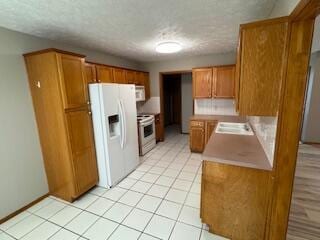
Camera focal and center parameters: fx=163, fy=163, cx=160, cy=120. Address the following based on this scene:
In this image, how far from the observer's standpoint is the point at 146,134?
13.8ft

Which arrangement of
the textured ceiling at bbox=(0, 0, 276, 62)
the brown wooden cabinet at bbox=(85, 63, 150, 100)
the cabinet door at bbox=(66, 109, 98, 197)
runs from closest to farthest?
1. the textured ceiling at bbox=(0, 0, 276, 62)
2. the cabinet door at bbox=(66, 109, 98, 197)
3. the brown wooden cabinet at bbox=(85, 63, 150, 100)

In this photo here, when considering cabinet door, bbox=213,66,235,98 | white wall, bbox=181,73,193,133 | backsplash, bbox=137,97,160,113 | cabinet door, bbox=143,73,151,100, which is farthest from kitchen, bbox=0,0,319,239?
white wall, bbox=181,73,193,133

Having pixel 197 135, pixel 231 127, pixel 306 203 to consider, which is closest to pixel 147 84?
pixel 197 135

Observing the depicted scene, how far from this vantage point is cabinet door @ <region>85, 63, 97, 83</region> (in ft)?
9.77

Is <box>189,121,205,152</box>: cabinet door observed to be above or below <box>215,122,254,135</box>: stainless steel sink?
below

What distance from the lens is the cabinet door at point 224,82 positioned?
3852 millimetres

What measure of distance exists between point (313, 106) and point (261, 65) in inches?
172

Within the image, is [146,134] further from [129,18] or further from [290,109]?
[290,109]

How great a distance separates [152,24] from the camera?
87.0 inches

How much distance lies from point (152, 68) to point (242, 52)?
3.99 meters

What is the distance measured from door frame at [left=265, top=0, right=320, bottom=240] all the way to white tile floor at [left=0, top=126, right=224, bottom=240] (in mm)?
838

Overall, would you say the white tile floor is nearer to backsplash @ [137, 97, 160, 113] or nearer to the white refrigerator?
the white refrigerator

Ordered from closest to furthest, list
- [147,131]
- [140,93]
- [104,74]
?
[104,74], [147,131], [140,93]

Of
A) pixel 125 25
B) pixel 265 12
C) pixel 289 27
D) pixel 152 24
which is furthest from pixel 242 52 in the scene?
pixel 125 25
